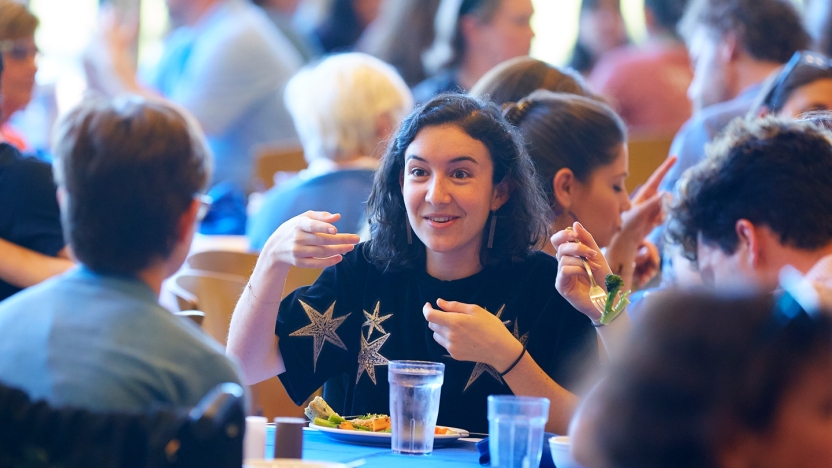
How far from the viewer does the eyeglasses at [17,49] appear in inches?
124

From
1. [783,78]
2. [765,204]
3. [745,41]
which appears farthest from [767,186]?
[745,41]

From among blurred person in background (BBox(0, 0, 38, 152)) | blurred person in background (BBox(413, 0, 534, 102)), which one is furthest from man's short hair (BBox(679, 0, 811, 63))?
blurred person in background (BBox(0, 0, 38, 152))

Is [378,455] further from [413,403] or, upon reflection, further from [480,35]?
[480,35]

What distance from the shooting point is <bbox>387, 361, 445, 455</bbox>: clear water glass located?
172 centimetres

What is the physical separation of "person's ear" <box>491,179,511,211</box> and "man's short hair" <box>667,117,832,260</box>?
0.39 meters

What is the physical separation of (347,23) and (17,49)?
3.90 meters

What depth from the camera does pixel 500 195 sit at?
7.16 ft

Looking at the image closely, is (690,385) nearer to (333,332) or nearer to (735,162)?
(735,162)

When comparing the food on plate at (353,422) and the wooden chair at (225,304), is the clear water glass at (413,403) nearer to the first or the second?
the food on plate at (353,422)

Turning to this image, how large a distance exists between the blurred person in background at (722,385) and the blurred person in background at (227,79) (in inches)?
186

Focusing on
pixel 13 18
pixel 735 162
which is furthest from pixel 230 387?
pixel 13 18

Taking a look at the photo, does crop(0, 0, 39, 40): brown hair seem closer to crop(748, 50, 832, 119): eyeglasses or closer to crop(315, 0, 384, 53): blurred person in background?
crop(748, 50, 832, 119): eyeglasses

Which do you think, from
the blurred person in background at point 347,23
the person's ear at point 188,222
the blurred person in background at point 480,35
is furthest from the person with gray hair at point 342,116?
the blurred person in background at point 347,23

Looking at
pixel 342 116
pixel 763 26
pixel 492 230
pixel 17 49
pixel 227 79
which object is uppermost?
pixel 763 26
